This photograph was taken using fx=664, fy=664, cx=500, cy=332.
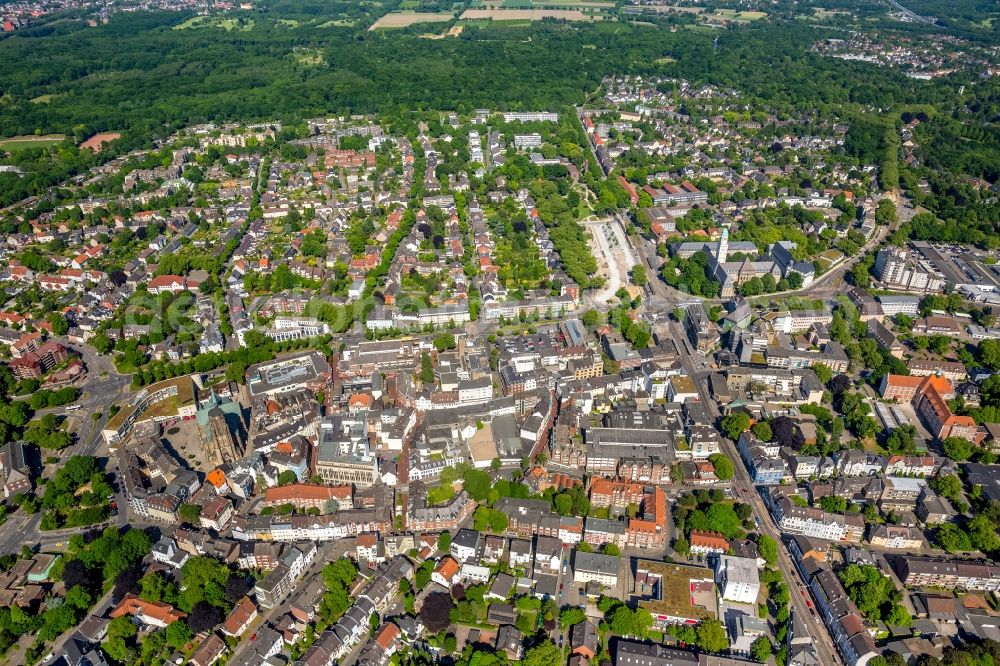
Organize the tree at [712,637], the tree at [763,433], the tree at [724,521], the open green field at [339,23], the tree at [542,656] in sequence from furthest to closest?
1. the open green field at [339,23]
2. the tree at [763,433]
3. the tree at [724,521]
4. the tree at [712,637]
5. the tree at [542,656]

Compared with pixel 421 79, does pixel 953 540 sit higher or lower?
lower

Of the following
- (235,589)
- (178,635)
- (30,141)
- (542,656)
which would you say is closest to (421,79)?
(30,141)

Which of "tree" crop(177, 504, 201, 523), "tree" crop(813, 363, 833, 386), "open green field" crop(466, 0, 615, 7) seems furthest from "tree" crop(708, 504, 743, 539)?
"open green field" crop(466, 0, 615, 7)

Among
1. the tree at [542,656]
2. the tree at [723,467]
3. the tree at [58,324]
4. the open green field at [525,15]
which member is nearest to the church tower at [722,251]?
the tree at [723,467]

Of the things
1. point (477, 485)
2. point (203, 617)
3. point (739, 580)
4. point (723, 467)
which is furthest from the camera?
point (723, 467)

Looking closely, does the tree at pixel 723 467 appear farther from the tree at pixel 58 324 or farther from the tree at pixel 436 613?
the tree at pixel 58 324

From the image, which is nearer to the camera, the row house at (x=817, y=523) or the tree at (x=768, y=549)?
the tree at (x=768, y=549)

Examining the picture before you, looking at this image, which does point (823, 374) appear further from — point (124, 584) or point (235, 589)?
point (124, 584)
